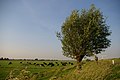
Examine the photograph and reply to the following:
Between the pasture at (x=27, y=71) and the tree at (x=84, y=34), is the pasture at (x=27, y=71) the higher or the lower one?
the lower one

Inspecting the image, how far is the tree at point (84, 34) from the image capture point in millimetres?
50625

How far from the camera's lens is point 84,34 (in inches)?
1980

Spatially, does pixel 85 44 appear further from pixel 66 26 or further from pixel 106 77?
pixel 106 77

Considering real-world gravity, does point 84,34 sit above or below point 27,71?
above

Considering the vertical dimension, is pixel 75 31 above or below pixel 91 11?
below

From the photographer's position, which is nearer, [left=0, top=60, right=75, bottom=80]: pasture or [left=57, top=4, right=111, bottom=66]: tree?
Result: [left=0, top=60, right=75, bottom=80]: pasture

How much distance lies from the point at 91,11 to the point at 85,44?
31.1ft

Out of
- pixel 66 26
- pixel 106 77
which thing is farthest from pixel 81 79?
pixel 66 26

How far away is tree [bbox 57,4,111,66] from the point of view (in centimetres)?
5062

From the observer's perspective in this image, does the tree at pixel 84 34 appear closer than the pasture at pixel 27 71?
No

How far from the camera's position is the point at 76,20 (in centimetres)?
5281

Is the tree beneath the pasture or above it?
above

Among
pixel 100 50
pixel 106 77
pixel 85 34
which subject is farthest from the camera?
pixel 100 50

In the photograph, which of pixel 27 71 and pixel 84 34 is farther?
pixel 84 34
